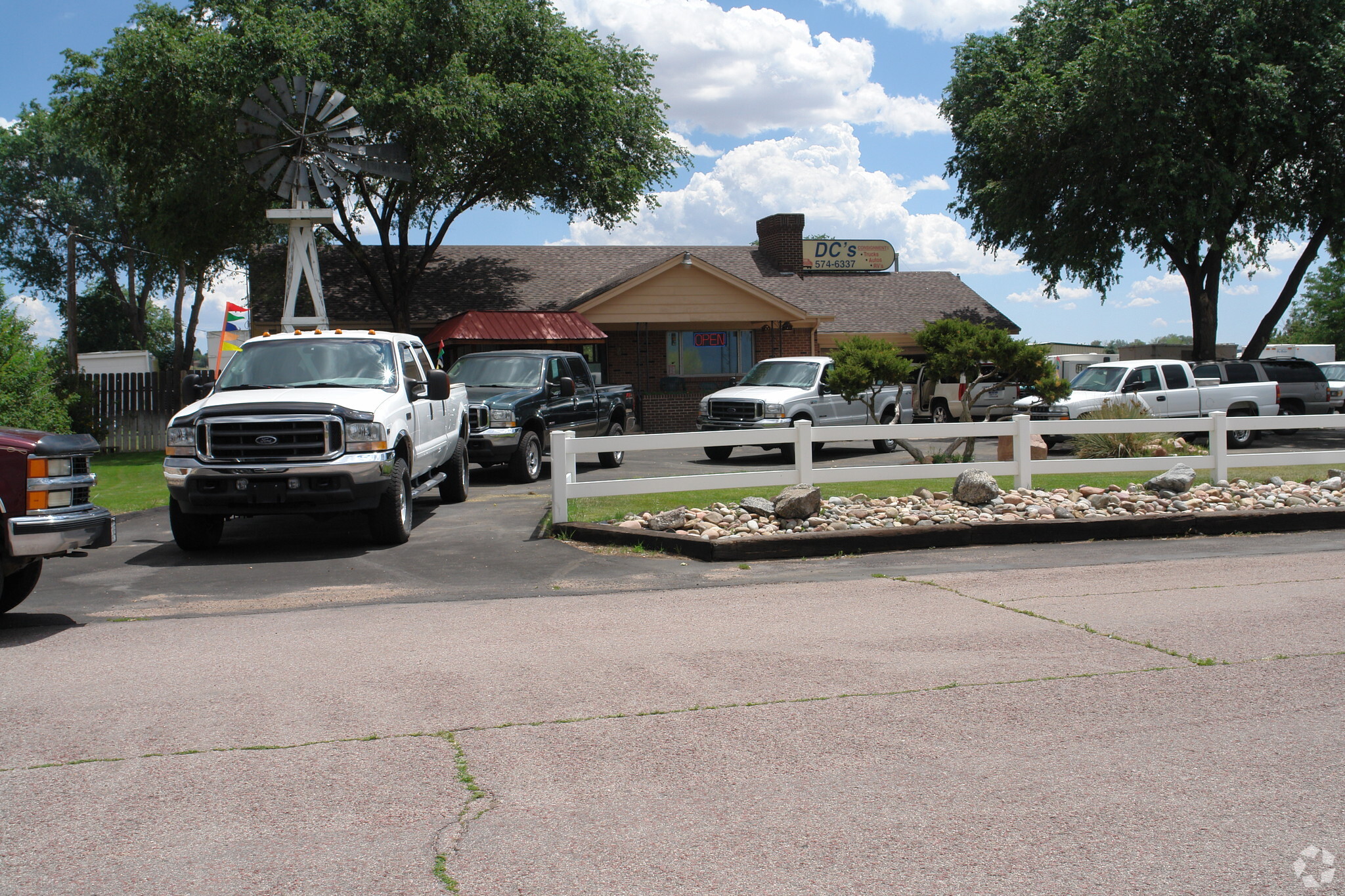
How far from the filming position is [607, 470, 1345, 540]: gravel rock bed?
10.7 metres

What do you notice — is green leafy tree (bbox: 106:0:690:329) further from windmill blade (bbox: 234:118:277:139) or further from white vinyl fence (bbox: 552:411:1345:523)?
white vinyl fence (bbox: 552:411:1345:523)

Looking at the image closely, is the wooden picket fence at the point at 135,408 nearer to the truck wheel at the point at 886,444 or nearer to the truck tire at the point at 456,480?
the truck tire at the point at 456,480

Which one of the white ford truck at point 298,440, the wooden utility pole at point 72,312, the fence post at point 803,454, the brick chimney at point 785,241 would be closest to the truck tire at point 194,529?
the white ford truck at point 298,440

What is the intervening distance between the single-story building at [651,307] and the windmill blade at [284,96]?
21.0ft

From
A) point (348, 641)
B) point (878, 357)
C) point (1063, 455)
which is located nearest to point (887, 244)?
point (1063, 455)

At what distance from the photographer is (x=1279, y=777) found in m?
4.12

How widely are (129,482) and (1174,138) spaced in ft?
84.0

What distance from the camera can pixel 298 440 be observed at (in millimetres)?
10023

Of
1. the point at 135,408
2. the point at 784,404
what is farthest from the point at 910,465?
the point at 135,408

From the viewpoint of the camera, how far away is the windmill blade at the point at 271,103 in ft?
74.6

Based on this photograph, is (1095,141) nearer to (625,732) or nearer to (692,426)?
(692,426)

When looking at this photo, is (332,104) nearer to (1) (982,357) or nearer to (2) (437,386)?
(2) (437,386)

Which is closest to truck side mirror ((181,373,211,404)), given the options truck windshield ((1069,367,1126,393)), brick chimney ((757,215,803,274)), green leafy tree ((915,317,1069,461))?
green leafy tree ((915,317,1069,461))

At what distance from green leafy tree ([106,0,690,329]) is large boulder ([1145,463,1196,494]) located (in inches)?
708
